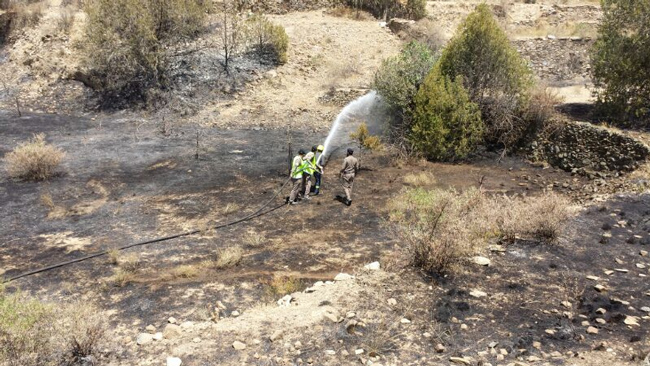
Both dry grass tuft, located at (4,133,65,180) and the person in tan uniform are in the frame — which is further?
dry grass tuft, located at (4,133,65,180)

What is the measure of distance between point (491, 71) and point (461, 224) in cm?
1070

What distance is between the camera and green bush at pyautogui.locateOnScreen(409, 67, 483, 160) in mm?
16891

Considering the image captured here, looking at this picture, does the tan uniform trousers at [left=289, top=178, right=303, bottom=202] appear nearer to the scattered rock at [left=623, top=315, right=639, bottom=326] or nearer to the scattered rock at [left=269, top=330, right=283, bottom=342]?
the scattered rock at [left=269, top=330, right=283, bottom=342]

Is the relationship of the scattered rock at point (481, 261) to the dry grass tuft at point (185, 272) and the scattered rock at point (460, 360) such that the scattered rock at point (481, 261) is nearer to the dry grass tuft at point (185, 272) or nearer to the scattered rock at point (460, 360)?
the scattered rock at point (460, 360)

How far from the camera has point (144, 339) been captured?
707 cm

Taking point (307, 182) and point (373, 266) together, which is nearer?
point (373, 266)

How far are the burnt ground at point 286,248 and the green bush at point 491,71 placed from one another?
1527mm

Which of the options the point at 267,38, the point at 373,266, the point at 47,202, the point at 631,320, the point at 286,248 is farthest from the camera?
the point at 267,38

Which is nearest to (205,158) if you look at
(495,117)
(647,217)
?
(495,117)

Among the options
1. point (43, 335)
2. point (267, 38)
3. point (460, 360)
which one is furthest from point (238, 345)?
point (267, 38)

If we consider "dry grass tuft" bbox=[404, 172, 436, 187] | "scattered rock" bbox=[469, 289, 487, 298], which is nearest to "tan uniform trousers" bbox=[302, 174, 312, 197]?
"dry grass tuft" bbox=[404, 172, 436, 187]

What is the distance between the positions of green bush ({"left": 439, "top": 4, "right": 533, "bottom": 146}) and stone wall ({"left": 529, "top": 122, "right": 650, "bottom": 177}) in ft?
4.22

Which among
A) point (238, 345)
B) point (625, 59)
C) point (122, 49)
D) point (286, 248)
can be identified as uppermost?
point (625, 59)

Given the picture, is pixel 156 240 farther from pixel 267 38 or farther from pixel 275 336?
pixel 267 38
